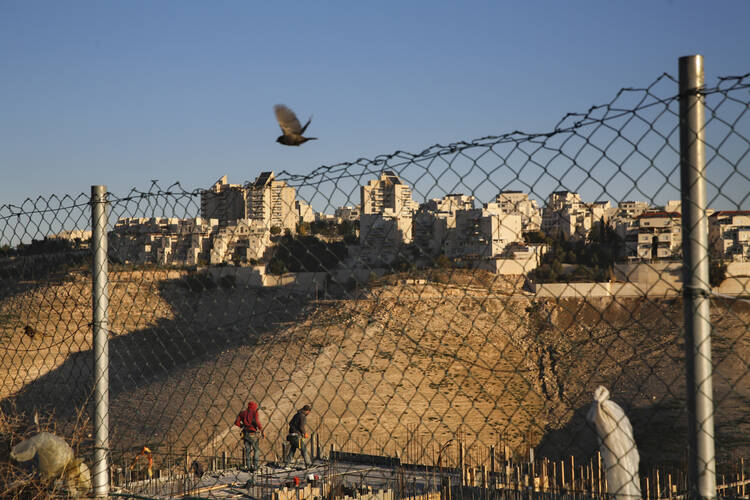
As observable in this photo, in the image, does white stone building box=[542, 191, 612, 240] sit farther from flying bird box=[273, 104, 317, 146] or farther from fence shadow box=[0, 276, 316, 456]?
fence shadow box=[0, 276, 316, 456]

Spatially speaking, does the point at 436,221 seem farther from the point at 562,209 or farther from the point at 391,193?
the point at 562,209

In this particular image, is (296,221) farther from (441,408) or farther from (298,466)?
(441,408)

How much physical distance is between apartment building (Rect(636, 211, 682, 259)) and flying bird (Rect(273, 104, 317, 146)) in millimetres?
1781

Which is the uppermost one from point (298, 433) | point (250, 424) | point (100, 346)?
point (100, 346)

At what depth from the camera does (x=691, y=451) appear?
8.17ft

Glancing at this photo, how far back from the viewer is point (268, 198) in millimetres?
4480

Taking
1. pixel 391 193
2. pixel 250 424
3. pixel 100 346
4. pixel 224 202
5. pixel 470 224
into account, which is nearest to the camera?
pixel 100 346

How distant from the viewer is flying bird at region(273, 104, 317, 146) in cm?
409

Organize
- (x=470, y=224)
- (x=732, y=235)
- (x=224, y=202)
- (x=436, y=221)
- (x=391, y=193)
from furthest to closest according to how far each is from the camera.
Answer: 1. (x=391, y=193)
2. (x=436, y=221)
3. (x=470, y=224)
4. (x=732, y=235)
5. (x=224, y=202)

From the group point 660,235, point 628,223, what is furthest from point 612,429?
point 628,223

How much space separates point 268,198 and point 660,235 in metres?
2.13

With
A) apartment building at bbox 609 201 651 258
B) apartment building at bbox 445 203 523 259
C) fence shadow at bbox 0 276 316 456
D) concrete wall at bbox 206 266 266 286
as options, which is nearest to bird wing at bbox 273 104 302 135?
apartment building at bbox 445 203 523 259

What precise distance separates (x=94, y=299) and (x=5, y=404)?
27213mm

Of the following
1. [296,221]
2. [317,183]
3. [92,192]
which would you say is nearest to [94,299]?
[92,192]
